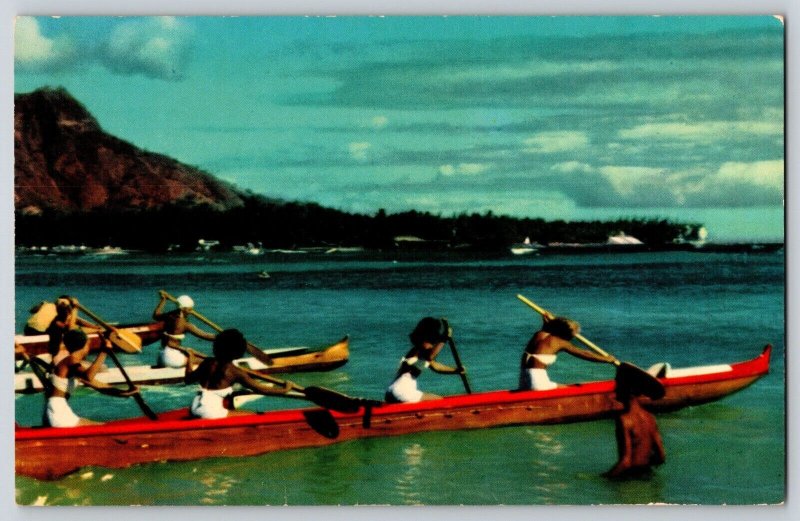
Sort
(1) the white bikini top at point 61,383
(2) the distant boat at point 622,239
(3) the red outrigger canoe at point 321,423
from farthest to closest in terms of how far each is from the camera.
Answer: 1. (2) the distant boat at point 622,239
2. (1) the white bikini top at point 61,383
3. (3) the red outrigger canoe at point 321,423

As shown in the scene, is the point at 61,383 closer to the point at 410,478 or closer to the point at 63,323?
the point at 63,323

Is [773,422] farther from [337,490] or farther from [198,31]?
[198,31]

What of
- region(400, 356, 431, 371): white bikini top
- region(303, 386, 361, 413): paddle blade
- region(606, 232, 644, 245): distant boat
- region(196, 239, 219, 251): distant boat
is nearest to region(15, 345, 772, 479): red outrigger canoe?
region(303, 386, 361, 413): paddle blade

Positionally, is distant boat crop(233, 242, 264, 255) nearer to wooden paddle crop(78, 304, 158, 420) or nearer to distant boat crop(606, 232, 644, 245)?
wooden paddle crop(78, 304, 158, 420)

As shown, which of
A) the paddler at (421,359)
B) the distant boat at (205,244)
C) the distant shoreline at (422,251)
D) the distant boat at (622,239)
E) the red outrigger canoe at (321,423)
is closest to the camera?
the red outrigger canoe at (321,423)

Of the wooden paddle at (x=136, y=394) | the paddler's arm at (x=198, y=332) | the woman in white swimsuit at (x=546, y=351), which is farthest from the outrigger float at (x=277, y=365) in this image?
the woman in white swimsuit at (x=546, y=351)

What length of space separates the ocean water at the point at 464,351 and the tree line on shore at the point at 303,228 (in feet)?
0.43

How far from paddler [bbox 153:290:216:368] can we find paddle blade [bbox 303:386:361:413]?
0.75 metres

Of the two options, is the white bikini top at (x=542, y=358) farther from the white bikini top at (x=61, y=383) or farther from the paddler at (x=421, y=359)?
the white bikini top at (x=61, y=383)

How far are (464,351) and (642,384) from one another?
1.09m

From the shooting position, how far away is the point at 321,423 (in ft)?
24.9

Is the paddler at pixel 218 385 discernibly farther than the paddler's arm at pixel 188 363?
No

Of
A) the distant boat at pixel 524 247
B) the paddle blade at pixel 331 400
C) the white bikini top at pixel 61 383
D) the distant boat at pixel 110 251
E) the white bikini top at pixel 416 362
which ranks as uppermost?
the distant boat at pixel 524 247

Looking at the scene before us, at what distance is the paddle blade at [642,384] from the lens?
7.73 meters
